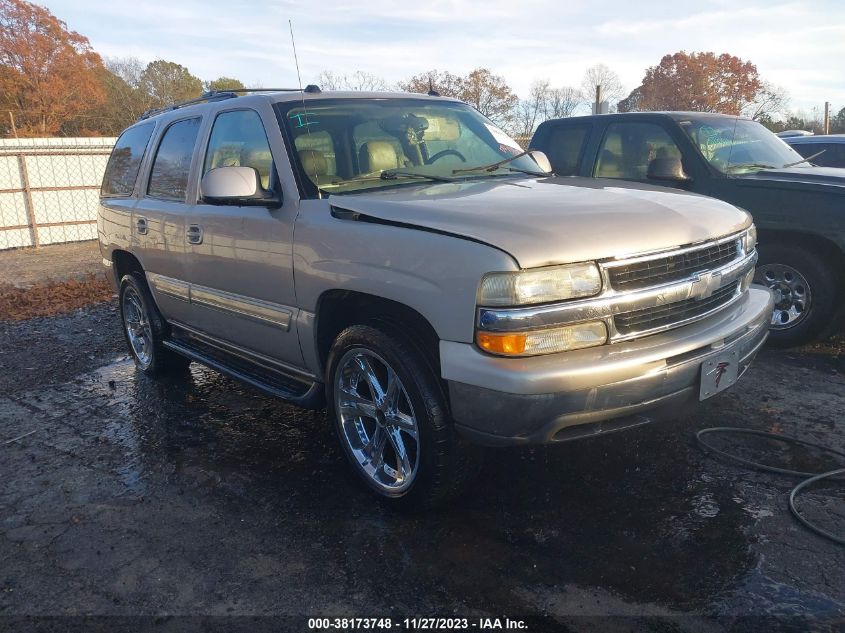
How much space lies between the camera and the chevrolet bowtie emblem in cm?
297

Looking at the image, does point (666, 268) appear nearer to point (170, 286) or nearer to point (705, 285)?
point (705, 285)

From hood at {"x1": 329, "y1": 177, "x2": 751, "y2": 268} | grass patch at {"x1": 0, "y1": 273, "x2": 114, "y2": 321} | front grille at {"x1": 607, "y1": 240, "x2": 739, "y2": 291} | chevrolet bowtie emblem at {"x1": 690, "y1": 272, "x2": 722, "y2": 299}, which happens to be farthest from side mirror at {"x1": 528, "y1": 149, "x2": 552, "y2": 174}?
grass patch at {"x1": 0, "y1": 273, "x2": 114, "y2": 321}

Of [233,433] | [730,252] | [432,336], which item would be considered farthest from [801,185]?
[233,433]

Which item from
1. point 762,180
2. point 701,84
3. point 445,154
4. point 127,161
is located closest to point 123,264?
point 127,161

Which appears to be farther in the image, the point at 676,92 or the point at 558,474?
the point at 676,92

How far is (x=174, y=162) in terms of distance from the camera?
470 cm

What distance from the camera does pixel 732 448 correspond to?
3754 mm

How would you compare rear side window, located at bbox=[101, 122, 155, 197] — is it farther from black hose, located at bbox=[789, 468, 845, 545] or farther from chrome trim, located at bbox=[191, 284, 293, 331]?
black hose, located at bbox=[789, 468, 845, 545]

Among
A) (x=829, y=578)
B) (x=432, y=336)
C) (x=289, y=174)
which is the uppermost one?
(x=289, y=174)

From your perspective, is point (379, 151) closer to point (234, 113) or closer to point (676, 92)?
point (234, 113)

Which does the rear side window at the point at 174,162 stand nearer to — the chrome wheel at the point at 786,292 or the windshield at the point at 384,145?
the windshield at the point at 384,145

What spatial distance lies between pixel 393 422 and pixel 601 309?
1.11 metres

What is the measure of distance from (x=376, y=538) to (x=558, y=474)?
1.05 meters

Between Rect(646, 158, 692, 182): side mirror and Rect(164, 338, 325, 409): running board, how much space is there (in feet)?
11.4
